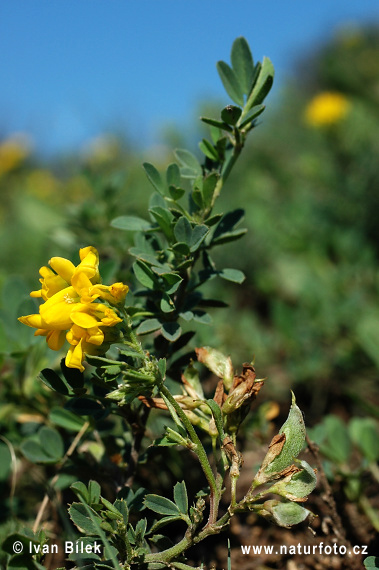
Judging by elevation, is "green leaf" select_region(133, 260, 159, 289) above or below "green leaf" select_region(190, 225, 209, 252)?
below

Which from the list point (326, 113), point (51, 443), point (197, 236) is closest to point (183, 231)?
point (197, 236)

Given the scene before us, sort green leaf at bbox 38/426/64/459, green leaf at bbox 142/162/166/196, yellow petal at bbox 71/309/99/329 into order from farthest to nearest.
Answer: green leaf at bbox 38/426/64/459 < green leaf at bbox 142/162/166/196 < yellow petal at bbox 71/309/99/329

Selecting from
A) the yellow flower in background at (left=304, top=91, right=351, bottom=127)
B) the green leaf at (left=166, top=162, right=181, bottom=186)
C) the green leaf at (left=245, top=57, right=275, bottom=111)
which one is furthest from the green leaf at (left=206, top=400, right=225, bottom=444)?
the yellow flower in background at (left=304, top=91, right=351, bottom=127)

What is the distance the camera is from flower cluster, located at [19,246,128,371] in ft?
2.46

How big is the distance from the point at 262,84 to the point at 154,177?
0.87 feet

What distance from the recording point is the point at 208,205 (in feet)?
3.16

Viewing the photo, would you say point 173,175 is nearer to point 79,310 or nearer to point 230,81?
point 230,81

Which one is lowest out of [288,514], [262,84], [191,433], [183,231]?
[288,514]

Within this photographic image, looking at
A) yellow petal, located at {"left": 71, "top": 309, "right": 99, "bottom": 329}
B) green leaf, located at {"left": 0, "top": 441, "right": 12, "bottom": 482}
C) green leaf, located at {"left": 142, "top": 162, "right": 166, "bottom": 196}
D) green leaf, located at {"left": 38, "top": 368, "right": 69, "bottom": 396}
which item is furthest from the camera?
green leaf, located at {"left": 0, "top": 441, "right": 12, "bottom": 482}

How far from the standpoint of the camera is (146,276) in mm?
921

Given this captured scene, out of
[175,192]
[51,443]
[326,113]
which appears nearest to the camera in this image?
[175,192]

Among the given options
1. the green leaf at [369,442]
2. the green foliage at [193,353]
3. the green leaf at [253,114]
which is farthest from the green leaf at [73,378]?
the green leaf at [369,442]

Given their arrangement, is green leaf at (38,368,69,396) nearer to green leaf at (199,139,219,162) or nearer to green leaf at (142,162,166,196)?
green leaf at (142,162,166,196)

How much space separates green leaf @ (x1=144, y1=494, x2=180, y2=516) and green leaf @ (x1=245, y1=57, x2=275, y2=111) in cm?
72
